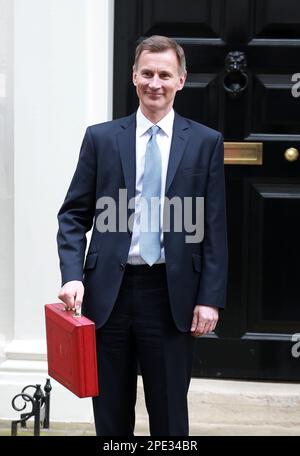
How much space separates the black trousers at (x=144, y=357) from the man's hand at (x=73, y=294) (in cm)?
14

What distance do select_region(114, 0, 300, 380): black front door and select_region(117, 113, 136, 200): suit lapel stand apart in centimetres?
165

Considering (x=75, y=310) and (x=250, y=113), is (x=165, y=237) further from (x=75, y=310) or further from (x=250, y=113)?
(x=250, y=113)

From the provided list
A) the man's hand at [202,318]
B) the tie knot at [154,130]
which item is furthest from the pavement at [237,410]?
the tie knot at [154,130]

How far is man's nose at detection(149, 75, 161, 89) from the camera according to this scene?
351 centimetres

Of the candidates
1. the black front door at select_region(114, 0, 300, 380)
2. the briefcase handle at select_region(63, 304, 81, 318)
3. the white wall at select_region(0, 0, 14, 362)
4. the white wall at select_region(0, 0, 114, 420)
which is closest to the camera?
the briefcase handle at select_region(63, 304, 81, 318)

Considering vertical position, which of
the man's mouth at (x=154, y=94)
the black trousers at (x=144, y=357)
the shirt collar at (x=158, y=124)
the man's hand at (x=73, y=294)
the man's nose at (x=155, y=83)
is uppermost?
the man's nose at (x=155, y=83)

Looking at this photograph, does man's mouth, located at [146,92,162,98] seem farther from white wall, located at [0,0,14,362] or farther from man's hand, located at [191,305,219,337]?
white wall, located at [0,0,14,362]

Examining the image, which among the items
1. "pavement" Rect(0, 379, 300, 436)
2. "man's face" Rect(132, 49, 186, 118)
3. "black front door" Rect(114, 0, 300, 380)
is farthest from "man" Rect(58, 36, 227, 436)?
"black front door" Rect(114, 0, 300, 380)

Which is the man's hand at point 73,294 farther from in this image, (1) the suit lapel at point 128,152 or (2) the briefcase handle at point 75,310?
(1) the suit lapel at point 128,152

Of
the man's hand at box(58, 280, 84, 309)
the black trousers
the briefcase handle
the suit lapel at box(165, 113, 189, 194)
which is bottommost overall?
the black trousers

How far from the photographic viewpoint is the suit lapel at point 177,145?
3.58 meters

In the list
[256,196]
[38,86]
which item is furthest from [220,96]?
[38,86]

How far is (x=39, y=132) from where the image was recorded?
502 centimetres
